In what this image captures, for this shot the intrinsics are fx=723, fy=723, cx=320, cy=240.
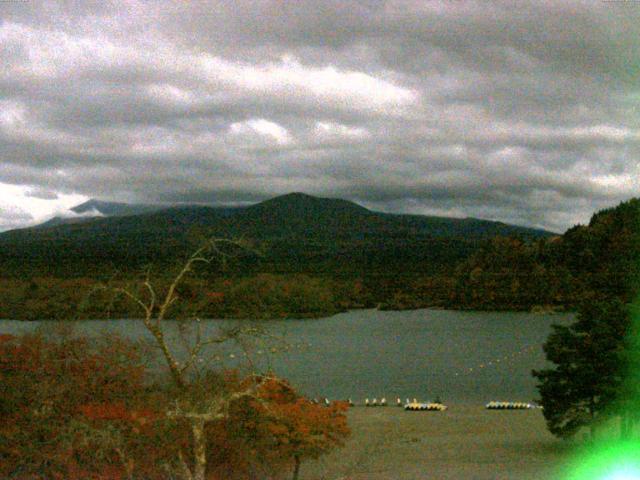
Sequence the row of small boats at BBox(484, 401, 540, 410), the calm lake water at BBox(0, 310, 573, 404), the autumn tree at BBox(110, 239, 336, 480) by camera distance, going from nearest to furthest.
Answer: the autumn tree at BBox(110, 239, 336, 480)
the row of small boats at BBox(484, 401, 540, 410)
the calm lake water at BBox(0, 310, 573, 404)

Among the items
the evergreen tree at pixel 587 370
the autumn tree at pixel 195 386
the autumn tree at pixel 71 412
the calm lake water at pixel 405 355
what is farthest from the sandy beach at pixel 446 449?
the autumn tree at pixel 195 386

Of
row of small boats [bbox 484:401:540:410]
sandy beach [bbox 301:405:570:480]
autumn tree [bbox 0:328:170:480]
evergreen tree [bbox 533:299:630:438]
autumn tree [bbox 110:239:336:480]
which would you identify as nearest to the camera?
autumn tree [bbox 110:239:336:480]

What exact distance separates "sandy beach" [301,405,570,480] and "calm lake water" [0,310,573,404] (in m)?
4.83

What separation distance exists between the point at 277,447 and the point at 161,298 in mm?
38017

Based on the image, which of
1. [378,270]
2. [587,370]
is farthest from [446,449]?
[378,270]

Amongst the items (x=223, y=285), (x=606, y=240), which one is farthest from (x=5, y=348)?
(x=606, y=240)

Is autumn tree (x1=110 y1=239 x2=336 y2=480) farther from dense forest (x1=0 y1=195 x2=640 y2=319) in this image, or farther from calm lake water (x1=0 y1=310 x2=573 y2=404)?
dense forest (x1=0 y1=195 x2=640 y2=319)

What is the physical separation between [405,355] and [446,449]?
3811 centimetres

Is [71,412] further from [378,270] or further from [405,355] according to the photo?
[378,270]

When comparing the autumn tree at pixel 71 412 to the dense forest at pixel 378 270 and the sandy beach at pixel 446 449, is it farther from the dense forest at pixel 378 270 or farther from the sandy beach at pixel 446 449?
the dense forest at pixel 378 270

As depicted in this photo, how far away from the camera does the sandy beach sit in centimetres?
1822

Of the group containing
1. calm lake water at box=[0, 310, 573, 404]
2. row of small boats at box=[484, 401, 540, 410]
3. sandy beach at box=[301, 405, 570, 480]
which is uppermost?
sandy beach at box=[301, 405, 570, 480]

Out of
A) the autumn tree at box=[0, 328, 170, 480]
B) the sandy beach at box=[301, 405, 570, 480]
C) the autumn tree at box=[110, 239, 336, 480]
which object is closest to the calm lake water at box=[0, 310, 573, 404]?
the autumn tree at box=[0, 328, 170, 480]

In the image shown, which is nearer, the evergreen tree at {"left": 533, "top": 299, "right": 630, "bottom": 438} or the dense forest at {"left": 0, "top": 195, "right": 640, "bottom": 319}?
the evergreen tree at {"left": 533, "top": 299, "right": 630, "bottom": 438}
